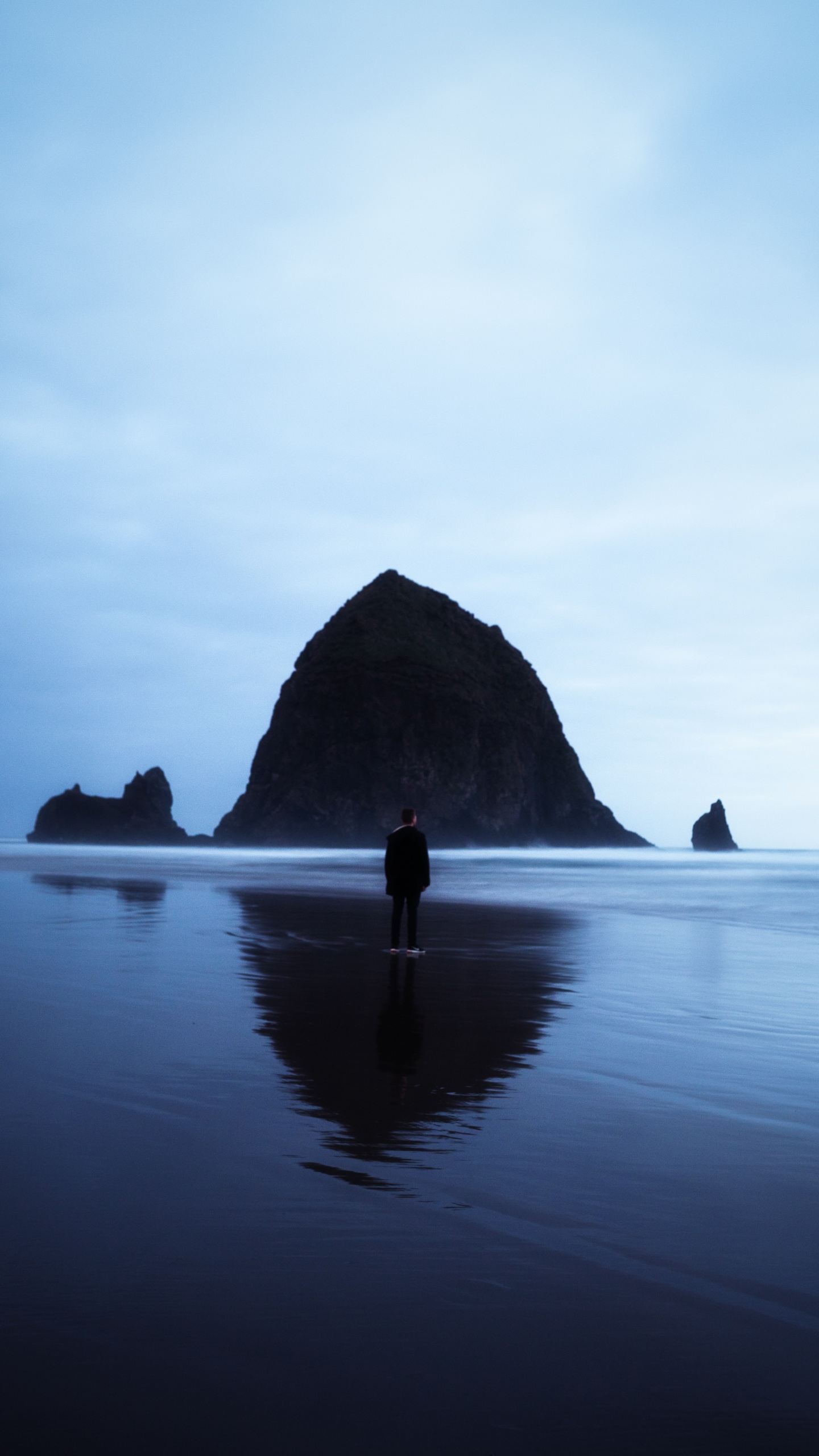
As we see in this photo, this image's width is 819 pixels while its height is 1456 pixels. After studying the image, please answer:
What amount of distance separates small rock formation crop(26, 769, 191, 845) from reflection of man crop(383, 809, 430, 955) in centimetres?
15236

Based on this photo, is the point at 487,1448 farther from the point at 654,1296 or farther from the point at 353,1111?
the point at 353,1111

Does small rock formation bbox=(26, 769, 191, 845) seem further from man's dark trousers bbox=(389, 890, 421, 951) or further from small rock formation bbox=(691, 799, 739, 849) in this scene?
man's dark trousers bbox=(389, 890, 421, 951)

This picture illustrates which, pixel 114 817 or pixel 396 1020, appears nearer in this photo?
pixel 396 1020

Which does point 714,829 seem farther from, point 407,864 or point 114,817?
point 407,864

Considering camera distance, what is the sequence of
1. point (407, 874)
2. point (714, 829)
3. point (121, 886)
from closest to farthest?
point (407, 874), point (121, 886), point (714, 829)

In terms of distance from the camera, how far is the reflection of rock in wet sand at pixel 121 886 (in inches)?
949

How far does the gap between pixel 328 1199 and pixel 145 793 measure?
550ft

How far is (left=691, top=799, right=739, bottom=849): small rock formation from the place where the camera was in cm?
18025

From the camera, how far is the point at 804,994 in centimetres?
1104

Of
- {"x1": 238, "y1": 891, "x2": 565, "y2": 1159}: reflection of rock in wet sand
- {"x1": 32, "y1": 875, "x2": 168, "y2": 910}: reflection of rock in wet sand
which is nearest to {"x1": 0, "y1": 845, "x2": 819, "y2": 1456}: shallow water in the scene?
{"x1": 238, "y1": 891, "x2": 565, "y2": 1159}: reflection of rock in wet sand

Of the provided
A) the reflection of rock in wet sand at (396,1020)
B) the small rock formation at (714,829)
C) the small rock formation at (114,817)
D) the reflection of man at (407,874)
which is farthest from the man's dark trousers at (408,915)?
the small rock formation at (714,829)

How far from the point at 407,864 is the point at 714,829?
17510 centimetres

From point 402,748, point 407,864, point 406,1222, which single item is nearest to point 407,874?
point 407,864

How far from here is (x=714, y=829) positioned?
7146 inches
